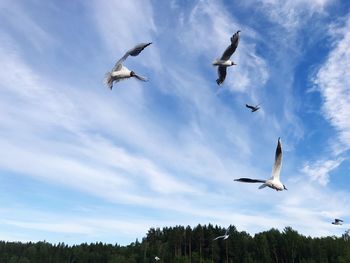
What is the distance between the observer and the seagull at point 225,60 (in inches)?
616

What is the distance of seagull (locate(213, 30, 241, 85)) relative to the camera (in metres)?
15.7

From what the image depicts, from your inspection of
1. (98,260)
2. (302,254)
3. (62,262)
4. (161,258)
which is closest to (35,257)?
(62,262)

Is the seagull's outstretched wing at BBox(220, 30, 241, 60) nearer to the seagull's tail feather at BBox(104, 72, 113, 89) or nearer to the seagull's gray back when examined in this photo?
the seagull's gray back

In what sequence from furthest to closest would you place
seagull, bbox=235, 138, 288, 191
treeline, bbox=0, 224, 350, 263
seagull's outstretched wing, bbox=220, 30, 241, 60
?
treeline, bbox=0, 224, 350, 263
seagull's outstretched wing, bbox=220, 30, 241, 60
seagull, bbox=235, 138, 288, 191

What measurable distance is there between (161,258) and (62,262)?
82.7ft

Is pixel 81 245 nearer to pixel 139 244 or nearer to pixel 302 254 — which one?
pixel 139 244

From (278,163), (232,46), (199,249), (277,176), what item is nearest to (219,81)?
(232,46)

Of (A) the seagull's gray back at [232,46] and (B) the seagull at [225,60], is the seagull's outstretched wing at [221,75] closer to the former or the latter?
(B) the seagull at [225,60]

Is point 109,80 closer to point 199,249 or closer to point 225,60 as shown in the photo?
point 225,60

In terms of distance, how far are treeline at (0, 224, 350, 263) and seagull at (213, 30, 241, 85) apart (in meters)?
67.1

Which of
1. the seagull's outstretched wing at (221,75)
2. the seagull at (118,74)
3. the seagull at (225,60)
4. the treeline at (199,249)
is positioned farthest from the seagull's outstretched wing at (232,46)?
the treeline at (199,249)

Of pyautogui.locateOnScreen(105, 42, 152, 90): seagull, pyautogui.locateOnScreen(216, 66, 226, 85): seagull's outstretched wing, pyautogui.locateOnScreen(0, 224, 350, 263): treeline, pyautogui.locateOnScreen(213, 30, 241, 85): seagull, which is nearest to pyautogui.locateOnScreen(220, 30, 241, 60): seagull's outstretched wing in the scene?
pyautogui.locateOnScreen(213, 30, 241, 85): seagull

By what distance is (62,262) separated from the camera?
10706cm

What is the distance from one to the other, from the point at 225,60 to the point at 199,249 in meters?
97.6
